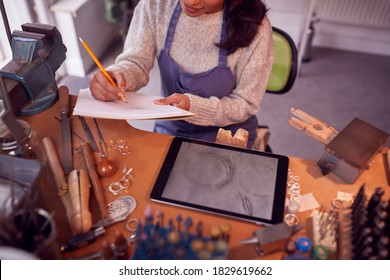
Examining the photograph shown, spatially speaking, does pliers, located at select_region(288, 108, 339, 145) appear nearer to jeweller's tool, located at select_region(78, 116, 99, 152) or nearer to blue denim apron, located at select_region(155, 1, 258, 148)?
blue denim apron, located at select_region(155, 1, 258, 148)

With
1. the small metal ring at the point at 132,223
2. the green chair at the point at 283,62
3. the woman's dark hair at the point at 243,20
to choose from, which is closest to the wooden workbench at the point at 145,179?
the small metal ring at the point at 132,223

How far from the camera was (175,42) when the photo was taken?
1.28 meters

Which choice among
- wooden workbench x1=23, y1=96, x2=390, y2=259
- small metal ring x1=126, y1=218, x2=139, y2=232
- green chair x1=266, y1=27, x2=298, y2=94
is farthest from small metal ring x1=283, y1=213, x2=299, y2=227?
green chair x1=266, y1=27, x2=298, y2=94

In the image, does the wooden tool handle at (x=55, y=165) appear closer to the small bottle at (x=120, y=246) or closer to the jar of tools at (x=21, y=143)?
Result: the jar of tools at (x=21, y=143)

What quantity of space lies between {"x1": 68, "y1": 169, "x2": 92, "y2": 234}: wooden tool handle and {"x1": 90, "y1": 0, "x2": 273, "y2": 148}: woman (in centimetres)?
29

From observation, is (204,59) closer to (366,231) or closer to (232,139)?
(232,139)

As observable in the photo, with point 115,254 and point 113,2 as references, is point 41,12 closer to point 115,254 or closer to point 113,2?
point 113,2

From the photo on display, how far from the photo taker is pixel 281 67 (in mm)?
1442

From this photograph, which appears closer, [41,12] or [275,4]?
[41,12]

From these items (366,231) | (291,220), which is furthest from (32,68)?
(366,231)

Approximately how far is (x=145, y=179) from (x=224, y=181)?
208mm

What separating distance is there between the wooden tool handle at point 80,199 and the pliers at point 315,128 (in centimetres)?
62
